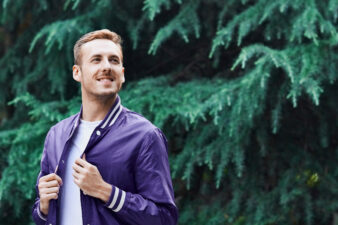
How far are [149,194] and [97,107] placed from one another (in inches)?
14.9

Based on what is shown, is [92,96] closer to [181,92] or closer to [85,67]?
[85,67]

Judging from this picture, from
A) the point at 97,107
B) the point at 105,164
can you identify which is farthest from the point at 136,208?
the point at 97,107

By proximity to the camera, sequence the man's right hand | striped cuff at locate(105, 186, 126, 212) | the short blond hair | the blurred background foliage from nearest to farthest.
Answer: striped cuff at locate(105, 186, 126, 212)
the man's right hand
the short blond hair
the blurred background foliage

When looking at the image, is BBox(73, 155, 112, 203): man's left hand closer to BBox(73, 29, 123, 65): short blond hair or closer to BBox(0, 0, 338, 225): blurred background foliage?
BBox(73, 29, 123, 65): short blond hair

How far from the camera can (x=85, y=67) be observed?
1783 mm

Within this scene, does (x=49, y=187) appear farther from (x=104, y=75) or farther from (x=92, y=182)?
(x=104, y=75)

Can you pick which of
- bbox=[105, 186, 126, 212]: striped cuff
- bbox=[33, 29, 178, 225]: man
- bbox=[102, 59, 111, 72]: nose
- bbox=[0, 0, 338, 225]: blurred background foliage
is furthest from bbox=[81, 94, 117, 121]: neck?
bbox=[0, 0, 338, 225]: blurred background foliage

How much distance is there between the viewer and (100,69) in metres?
1.73

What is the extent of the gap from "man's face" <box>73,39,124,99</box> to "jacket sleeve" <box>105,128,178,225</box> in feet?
0.75

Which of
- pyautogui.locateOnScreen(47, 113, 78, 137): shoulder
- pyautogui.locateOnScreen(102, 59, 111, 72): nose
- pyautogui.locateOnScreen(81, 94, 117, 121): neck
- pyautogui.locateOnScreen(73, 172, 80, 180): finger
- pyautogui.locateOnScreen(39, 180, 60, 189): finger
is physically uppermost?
pyautogui.locateOnScreen(102, 59, 111, 72): nose

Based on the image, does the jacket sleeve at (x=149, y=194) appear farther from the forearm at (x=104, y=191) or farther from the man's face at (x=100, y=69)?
the man's face at (x=100, y=69)

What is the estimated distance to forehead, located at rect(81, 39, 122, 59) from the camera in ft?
5.80

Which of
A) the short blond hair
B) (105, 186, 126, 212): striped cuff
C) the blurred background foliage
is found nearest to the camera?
(105, 186, 126, 212): striped cuff

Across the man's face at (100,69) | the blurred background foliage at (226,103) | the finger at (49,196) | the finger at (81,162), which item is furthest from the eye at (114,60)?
the blurred background foliage at (226,103)
